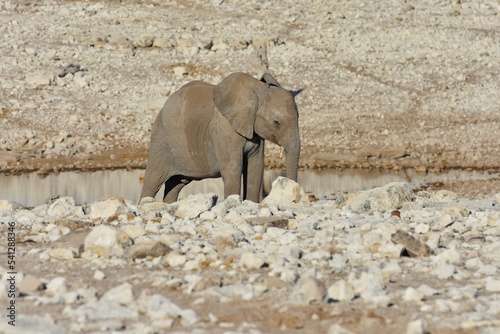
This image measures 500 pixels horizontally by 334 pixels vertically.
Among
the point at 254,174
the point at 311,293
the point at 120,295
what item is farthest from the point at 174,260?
the point at 254,174

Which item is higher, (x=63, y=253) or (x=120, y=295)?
(x=120, y=295)

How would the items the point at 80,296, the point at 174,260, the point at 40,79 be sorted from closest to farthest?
the point at 80,296
the point at 174,260
the point at 40,79

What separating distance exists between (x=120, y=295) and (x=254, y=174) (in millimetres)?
8043

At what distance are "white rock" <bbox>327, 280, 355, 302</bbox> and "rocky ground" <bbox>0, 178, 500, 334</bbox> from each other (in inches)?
0.4

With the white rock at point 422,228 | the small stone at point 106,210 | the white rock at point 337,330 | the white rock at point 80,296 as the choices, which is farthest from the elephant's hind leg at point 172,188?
the white rock at point 337,330

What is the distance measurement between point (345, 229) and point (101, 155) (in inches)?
596

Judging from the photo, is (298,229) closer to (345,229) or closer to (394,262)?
(345,229)

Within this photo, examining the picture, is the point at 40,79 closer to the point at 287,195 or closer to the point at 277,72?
the point at 277,72

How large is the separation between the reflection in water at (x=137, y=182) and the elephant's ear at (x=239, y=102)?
5685 mm

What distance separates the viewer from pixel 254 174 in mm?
17281

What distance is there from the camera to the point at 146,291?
9.47 meters

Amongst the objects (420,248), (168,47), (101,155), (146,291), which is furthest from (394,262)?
(168,47)

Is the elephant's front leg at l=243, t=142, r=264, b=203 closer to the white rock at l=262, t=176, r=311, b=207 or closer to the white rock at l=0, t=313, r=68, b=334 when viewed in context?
the white rock at l=262, t=176, r=311, b=207

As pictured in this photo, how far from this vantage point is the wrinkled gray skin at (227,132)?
54.3ft
